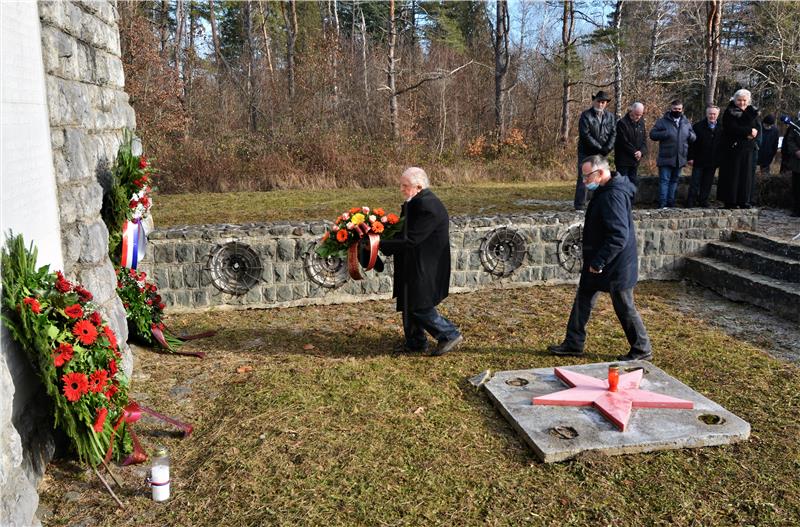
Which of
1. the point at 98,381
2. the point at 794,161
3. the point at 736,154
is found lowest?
the point at 98,381

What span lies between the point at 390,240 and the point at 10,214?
331cm

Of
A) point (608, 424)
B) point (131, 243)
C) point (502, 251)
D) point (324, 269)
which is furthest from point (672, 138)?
point (131, 243)

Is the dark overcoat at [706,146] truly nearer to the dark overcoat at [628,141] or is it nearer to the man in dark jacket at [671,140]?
the man in dark jacket at [671,140]

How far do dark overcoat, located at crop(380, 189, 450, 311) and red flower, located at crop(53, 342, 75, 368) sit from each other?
312 cm

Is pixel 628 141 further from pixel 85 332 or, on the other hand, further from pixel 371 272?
pixel 85 332

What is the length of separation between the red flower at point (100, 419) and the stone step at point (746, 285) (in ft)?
24.6

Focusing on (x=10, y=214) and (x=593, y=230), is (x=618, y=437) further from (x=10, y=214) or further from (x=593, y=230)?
(x=10, y=214)

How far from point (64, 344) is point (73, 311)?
23cm

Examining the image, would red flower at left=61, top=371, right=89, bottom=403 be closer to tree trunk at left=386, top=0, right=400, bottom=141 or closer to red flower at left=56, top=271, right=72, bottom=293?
red flower at left=56, top=271, right=72, bottom=293

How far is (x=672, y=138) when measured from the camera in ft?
38.0

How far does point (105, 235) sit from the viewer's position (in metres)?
5.83

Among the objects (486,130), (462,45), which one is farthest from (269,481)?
(462,45)

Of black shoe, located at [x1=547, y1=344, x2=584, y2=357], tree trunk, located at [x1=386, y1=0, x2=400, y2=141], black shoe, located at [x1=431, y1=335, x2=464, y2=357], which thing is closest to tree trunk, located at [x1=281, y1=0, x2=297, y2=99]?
tree trunk, located at [x1=386, y1=0, x2=400, y2=141]

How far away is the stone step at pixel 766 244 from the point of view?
8789 mm
